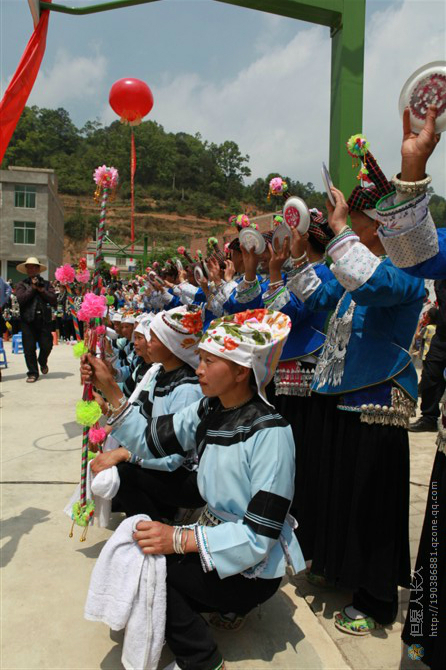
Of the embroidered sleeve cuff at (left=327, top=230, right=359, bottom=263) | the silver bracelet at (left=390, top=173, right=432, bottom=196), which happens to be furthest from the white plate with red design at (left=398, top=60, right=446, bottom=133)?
the embroidered sleeve cuff at (left=327, top=230, right=359, bottom=263)

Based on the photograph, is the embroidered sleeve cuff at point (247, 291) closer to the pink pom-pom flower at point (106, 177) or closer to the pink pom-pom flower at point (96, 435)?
the pink pom-pom flower at point (106, 177)

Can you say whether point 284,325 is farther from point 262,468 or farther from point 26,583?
point 26,583

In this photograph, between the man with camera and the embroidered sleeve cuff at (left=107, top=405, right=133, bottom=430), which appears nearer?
the embroidered sleeve cuff at (left=107, top=405, right=133, bottom=430)

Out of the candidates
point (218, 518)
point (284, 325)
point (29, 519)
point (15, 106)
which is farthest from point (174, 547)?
point (15, 106)

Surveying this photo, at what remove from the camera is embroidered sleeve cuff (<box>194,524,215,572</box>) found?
1762 mm

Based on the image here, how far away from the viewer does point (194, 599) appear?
1.89 metres

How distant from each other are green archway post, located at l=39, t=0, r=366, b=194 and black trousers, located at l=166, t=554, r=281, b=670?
2.73 metres

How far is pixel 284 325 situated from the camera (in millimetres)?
1936

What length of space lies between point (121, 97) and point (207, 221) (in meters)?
76.0

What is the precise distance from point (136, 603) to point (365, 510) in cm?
107

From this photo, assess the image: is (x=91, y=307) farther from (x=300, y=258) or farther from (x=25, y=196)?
(x=25, y=196)

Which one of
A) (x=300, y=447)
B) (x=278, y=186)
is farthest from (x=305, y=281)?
(x=300, y=447)

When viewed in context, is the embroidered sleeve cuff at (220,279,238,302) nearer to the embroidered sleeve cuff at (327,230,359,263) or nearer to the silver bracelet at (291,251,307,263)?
the silver bracelet at (291,251,307,263)

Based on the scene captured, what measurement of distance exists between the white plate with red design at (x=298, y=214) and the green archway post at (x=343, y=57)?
1.28 meters
